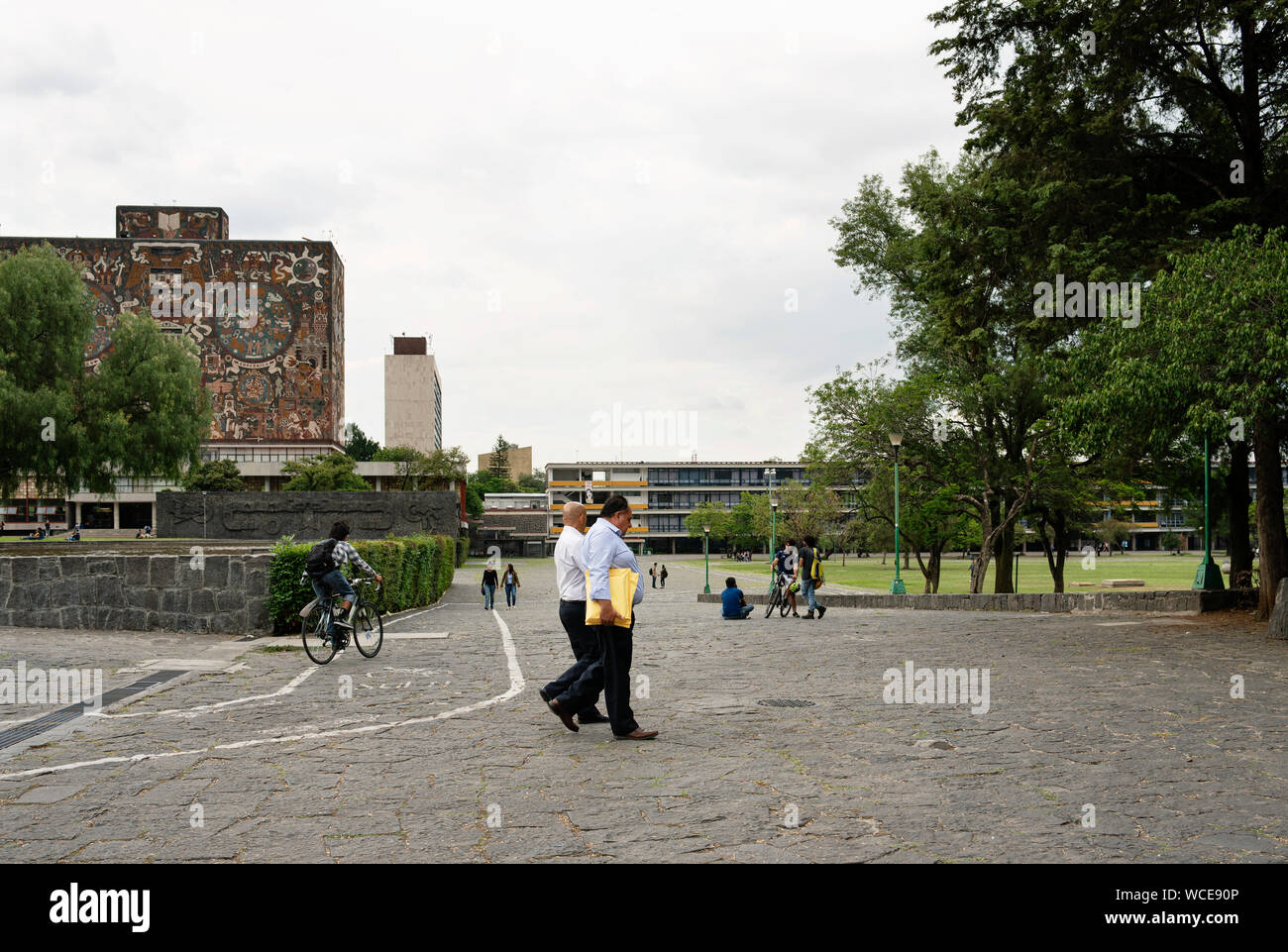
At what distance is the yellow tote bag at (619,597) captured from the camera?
23.3ft

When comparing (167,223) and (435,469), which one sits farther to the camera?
(167,223)

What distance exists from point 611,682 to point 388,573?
14.8 meters

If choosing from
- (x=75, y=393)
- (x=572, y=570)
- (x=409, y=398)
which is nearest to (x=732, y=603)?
(x=572, y=570)

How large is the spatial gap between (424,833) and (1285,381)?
41.8ft

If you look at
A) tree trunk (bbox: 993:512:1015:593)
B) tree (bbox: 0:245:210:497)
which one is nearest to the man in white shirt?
tree trunk (bbox: 993:512:1015:593)

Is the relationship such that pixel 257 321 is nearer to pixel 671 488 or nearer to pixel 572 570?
pixel 671 488

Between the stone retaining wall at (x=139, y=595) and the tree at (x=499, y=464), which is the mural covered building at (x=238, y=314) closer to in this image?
the tree at (x=499, y=464)

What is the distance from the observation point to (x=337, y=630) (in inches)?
478

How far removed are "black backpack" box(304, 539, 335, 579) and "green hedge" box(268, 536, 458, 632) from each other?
898 millimetres

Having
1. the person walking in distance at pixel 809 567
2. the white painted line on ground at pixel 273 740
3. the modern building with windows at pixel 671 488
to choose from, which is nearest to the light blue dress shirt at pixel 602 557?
the white painted line on ground at pixel 273 740

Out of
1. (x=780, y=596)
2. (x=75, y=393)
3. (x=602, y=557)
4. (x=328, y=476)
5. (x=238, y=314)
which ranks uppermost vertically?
(x=238, y=314)

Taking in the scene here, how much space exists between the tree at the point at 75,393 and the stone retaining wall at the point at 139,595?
16403mm
